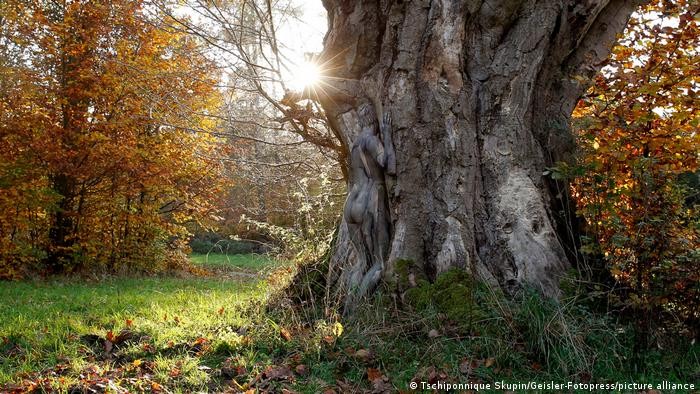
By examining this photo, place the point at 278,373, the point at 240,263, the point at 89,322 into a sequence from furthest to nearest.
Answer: the point at 240,263, the point at 89,322, the point at 278,373

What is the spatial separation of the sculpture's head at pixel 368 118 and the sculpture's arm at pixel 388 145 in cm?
17

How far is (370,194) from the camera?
4.95m

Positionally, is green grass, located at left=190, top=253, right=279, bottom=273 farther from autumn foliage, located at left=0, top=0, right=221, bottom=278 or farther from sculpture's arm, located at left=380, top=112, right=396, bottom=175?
autumn foliage, located at left=0, top=0, right=221, bottom=278

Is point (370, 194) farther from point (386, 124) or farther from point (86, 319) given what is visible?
point (86, 319)

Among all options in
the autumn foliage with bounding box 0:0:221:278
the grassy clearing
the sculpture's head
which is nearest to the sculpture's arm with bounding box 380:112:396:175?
the sculpture's head

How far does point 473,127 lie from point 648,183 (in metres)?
1.56

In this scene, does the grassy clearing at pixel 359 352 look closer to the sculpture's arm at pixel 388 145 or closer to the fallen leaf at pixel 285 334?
the fallen leaf at pixel 285 334

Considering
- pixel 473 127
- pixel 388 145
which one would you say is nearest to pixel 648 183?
pixel 473 127

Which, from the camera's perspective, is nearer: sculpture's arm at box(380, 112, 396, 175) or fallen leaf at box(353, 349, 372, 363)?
fallen leaf at box(353, 349, 372, 363)

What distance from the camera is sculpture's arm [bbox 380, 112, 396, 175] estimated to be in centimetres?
473

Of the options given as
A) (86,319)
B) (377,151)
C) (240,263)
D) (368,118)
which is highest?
(368,118)

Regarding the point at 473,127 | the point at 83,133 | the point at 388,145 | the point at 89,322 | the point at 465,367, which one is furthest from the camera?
the point at 83,133

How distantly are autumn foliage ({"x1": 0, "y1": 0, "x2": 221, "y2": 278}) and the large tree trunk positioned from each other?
720 cm

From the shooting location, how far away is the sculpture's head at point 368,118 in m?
5.03
